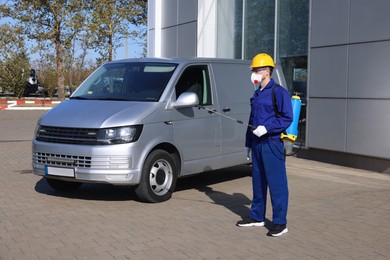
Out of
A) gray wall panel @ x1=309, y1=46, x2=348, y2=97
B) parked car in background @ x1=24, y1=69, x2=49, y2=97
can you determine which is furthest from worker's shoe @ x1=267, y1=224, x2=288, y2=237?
parked car in background @ x1=24, y1=69, x2=49, y2=97

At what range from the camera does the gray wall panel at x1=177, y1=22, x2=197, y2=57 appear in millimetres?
16969

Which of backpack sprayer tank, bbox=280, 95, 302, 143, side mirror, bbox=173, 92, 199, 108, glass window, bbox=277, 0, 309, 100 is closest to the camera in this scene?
backpack sprayer tank, bbox=280, 95, 302, 143

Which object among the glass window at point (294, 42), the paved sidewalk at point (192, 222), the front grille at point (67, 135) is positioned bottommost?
the paved sidewalk at point (192, 222)

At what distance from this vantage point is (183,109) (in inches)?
309

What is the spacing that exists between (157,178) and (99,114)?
115 centimetres

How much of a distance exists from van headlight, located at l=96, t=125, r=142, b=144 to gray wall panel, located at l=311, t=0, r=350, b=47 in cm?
582

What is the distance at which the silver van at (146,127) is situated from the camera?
23.0 ft

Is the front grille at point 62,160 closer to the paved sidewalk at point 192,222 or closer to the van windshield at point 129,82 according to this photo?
the paved sidewalk at point 192,222

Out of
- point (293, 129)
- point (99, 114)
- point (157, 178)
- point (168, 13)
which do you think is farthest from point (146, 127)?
point (168, 13)

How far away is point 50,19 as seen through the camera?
39.1 metres

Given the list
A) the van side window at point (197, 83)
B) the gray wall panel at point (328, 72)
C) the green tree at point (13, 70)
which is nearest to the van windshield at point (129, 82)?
the van side window at point (197, 83)

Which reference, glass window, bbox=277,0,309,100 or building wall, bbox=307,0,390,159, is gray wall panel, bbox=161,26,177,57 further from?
building wall, bbox=307,0,390,159

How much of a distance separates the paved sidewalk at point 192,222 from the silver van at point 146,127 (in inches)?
17.0

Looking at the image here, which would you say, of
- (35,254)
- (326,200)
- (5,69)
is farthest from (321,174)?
(5,69)
